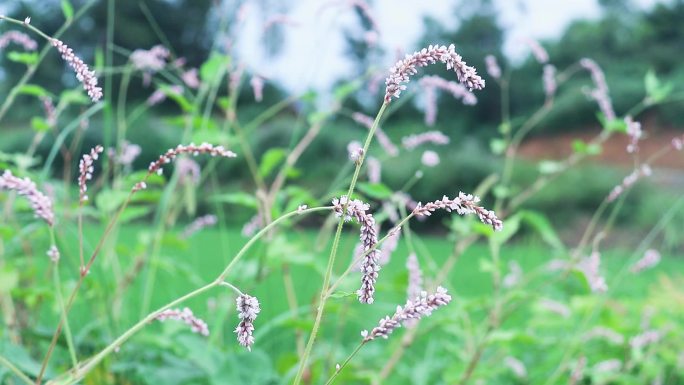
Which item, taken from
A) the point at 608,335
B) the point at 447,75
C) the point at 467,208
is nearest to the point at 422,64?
the point at 467,208

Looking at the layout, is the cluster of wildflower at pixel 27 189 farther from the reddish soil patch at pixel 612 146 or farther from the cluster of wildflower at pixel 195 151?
the reddish soil patch at pixel 612 146

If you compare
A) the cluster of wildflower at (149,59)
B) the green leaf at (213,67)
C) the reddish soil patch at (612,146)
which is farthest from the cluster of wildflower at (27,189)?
the reddish soil patch at (612,146)

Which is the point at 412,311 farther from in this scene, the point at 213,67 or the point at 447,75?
the point at 447,75

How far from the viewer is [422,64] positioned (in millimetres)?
812

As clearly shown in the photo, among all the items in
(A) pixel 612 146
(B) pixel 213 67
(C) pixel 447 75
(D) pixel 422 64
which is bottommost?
(D) pixel 422 64

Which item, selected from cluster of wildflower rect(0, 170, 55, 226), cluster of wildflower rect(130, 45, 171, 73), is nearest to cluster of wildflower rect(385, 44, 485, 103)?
cluster of wildflower rect(0, 170, 55, 226)

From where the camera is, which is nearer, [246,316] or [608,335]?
[246,316]

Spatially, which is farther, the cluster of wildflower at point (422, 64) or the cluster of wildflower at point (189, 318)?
the cluster of wildflower at point (189, 318)

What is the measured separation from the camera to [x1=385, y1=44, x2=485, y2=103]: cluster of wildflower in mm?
771

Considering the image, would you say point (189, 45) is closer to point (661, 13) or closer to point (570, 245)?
point (661, 13)

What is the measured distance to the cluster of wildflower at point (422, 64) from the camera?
2.53ft

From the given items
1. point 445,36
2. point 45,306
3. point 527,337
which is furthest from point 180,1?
point 527,337

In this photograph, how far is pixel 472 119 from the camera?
19656mm

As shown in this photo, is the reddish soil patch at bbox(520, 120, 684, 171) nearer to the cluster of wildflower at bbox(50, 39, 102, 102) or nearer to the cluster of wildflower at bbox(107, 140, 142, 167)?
the cluster of wildflower at bbox(107, 140, 142, 167)
